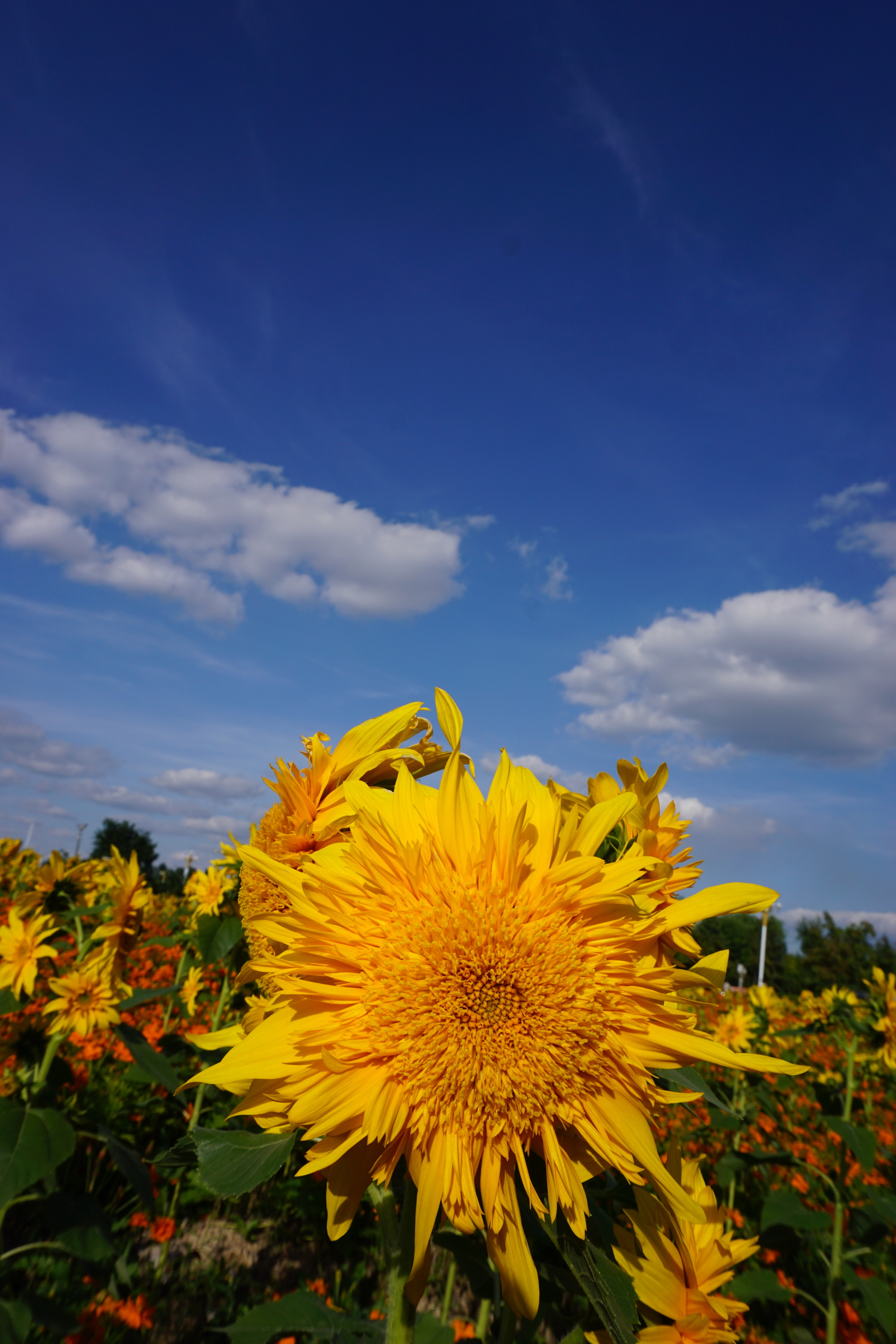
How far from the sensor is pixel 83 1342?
3.17 metres

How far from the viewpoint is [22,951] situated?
374 centimetres

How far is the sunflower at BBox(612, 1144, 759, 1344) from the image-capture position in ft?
4.28

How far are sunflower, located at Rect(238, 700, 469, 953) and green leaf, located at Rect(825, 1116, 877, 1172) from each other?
399cm

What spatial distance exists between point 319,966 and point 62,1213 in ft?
10.6

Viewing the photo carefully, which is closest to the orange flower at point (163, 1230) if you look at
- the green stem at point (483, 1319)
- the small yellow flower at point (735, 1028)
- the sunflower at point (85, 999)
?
the sunflower at point (85, 999)

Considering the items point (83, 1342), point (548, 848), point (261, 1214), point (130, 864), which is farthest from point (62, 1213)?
point (548, 848)

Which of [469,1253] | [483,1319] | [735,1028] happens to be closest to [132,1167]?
[483,1319]

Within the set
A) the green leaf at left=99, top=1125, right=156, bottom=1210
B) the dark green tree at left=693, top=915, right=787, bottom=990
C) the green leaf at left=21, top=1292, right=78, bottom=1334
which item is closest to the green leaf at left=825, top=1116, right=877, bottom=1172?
the green leaf at left=99, top=1125, right=156, bottom=1210

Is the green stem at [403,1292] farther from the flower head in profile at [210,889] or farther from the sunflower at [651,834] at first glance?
the flower head in profile at [210,889]

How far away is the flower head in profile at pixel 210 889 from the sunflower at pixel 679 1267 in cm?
296

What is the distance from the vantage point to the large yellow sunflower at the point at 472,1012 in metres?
1.02

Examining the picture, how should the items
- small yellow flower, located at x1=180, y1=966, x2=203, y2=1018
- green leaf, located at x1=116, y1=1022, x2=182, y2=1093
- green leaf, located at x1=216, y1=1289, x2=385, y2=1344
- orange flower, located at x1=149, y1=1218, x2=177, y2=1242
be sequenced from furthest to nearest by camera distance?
small yellow flower, located at x1=180, y1=966, x2=203, y2=1018
orange flower, located at x1=149, y1=1218, x2=177, y2=1242
green leaf, located at x1=116, y1=1022, x2=182, y2=1093
green leaf, located at x1=216, y1=1289, x2=385, y2=1344

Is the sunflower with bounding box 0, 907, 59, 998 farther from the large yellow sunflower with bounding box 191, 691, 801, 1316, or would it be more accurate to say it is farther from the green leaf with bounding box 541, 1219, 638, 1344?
the green leaf with bounding box 541, 1219, 638, 1344

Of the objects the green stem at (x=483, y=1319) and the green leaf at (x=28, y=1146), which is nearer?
the green stem at (x=483, y=1319)
